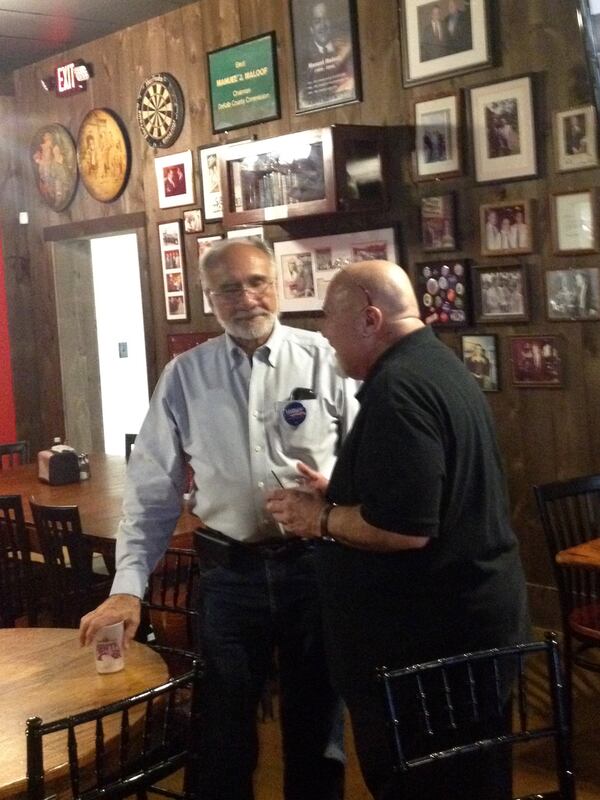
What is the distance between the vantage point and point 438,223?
4316mm

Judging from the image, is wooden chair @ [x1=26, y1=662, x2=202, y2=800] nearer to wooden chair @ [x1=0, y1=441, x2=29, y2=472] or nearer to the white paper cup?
the white paper cup

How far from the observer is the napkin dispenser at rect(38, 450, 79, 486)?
4559 mm

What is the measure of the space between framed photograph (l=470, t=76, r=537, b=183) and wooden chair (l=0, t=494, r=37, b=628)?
2.24m

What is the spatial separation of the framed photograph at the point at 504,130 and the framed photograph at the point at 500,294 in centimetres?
37

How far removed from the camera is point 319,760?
7.56ft

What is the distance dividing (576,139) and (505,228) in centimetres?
45

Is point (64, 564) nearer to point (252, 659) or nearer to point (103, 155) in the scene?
point (252, 659)

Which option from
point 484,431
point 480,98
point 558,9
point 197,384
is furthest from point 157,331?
point 484,431

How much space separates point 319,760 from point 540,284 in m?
2.30

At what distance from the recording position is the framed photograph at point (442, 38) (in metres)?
4.08

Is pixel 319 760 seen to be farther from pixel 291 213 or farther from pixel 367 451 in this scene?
pixel 291 213

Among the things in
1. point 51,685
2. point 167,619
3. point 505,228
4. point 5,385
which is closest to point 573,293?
point 505,228

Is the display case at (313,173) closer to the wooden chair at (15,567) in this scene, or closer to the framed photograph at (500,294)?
the framed photograph at (500,294)

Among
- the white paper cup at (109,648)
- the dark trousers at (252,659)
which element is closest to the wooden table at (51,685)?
the white paper cup at (109,648)
